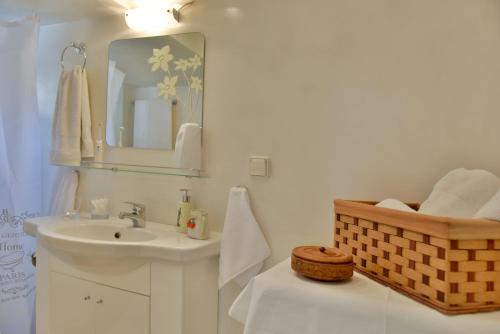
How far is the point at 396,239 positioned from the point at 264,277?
0.36m

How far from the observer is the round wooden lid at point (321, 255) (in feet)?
2.92

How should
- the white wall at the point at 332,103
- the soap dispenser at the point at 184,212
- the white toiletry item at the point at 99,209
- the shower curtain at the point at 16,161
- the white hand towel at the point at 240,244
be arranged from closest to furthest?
the white wall at the point at 332,103, the white hand towel at the point at 240,244, the soap dispenser at the point at 184,212, the white toiletry item at the point at 99,209, the shower curtain at the point at 16,161

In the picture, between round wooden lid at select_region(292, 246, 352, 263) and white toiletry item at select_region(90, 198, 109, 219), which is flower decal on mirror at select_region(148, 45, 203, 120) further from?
round wooden lid at select_region(292, 246, 352, 263)

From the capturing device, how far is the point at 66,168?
2029 millimetres

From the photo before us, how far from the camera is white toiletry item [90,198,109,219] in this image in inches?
70.7

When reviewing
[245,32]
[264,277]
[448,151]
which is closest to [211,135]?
[245,32]

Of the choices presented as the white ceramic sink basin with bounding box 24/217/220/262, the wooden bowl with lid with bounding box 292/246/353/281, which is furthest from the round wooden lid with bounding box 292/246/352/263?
the white ceramic sink basin with bounding box 24/217/220/262

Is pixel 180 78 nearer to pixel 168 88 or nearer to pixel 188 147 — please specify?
pixel 168 88

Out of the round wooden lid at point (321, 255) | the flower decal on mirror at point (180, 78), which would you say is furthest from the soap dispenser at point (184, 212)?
the round wooden lid at point (321, 255)

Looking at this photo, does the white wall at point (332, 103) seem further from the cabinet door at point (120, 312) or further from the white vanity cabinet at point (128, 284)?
the cabinet door at point (120, 312)

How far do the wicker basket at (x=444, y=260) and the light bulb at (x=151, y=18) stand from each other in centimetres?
137

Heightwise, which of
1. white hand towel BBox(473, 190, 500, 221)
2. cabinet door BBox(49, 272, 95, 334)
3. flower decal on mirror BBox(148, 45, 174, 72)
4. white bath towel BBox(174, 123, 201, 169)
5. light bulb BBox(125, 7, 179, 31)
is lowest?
cabinet door BBox(49, 272, 95, 334)

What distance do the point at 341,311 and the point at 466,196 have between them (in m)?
0.48

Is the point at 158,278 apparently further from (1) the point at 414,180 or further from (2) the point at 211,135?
(1) the point at 414,180
